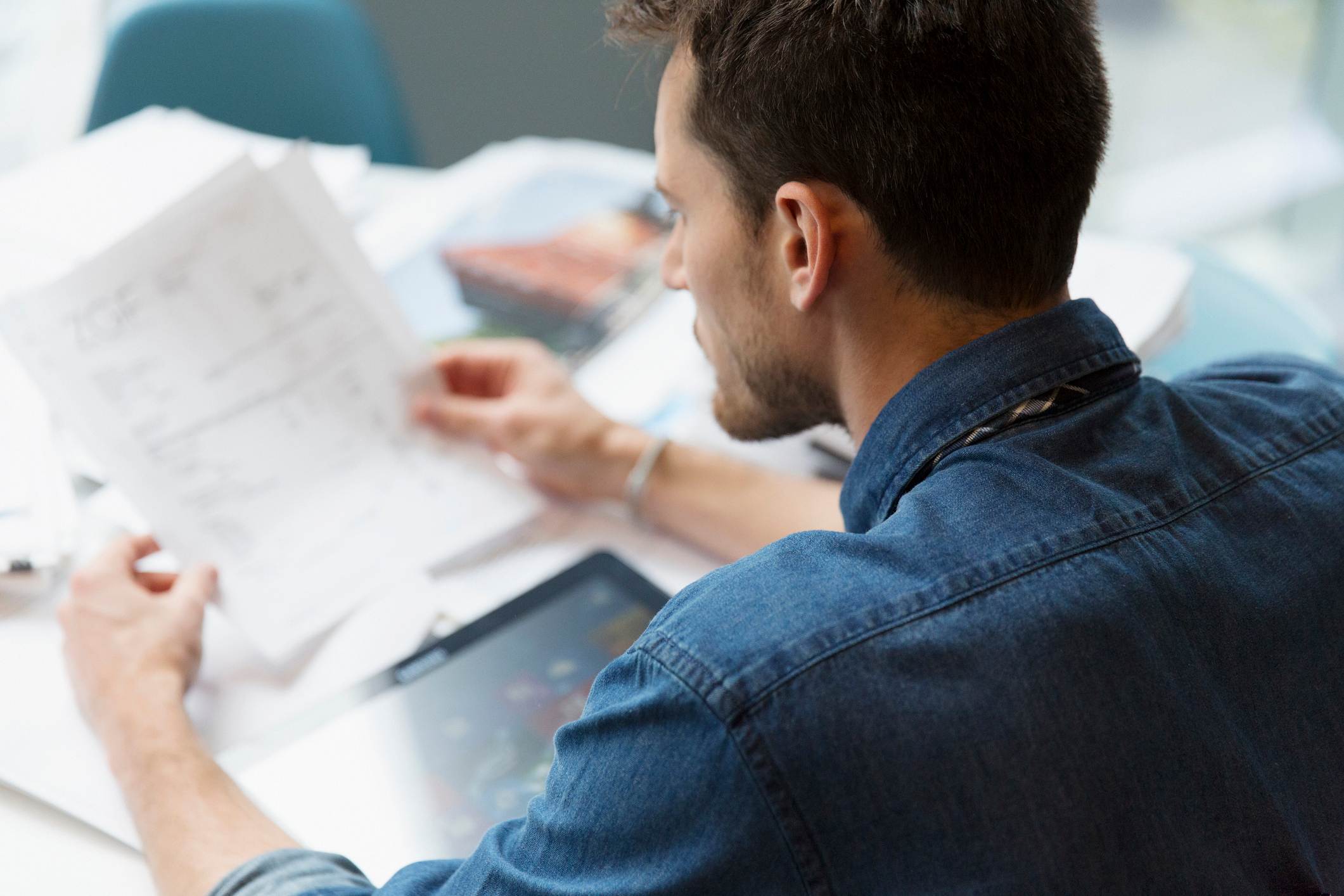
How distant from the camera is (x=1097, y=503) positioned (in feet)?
2.00

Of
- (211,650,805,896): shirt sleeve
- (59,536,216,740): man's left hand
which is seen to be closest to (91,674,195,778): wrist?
(59,536,216,740): man's left hand

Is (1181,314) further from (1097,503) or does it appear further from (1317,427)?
(1097,503)

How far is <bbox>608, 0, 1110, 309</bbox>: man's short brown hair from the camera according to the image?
0.67 meters

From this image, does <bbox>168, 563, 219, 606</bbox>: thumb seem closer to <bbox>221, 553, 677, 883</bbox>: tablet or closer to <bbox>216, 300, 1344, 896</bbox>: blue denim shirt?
<bbox>221, 553, 677, 883</bbox>: tablet

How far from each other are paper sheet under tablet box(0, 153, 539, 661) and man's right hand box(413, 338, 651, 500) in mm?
26

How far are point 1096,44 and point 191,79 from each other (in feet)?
4.26

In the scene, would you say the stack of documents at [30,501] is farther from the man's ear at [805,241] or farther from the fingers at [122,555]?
the man's ear at [805,241]

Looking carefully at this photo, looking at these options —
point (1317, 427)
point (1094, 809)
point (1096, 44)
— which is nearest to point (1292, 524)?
point (1317, 427)

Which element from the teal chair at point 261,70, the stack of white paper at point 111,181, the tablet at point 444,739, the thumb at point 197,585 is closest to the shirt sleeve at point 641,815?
the tablet at point 444,739

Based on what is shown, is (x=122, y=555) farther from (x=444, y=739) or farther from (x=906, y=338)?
(x=906, y=338)

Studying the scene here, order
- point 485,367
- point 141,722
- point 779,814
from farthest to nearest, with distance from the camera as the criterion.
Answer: point 485,367 → point 141,722 → point 779,814

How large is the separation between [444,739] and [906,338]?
42cm

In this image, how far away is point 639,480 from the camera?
1.03 m

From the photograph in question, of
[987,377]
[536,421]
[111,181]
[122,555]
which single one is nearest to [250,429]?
[122,555]
